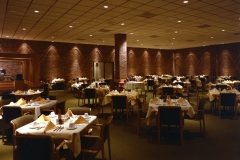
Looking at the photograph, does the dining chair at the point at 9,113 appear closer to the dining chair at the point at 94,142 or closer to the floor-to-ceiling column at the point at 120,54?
the dining chair at the point at 94,142

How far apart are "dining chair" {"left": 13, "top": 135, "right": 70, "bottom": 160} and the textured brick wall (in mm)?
12879

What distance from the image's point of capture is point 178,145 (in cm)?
450

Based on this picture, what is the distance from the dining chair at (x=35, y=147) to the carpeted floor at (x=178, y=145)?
5.49 feet

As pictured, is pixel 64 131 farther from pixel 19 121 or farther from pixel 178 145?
pixel 178 145

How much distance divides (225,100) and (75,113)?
15.9 feet

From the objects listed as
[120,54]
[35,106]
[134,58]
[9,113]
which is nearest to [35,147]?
[9,113]

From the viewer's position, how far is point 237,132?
5305mm

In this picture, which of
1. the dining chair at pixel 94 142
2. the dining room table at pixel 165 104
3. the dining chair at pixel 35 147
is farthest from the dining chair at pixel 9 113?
the dining room table at pixel 165 104

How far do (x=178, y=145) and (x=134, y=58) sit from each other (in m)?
15.4

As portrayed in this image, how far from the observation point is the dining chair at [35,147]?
252cm

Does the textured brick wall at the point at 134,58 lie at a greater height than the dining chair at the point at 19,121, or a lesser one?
greater

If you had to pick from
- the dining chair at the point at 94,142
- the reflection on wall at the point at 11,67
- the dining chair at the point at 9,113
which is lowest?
the dining chair at the point at 94,142

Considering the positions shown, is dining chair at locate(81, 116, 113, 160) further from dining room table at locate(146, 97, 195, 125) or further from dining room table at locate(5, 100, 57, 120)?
dining room table at locate(5, 100, 57, 120)

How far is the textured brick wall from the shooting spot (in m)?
14.9
